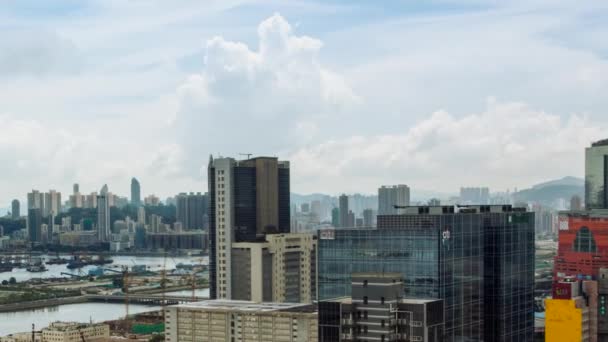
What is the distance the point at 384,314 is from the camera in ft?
29.8

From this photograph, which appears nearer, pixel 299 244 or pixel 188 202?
pixel 299 244

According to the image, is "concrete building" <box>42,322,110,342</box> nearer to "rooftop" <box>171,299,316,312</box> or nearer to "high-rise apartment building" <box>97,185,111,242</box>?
"rooftop" <box>171,299,316,312</box>

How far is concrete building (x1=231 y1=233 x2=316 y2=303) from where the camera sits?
65.3 ft

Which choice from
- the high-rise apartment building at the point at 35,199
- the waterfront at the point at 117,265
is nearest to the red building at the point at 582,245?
the waterfront at the point at 117,265

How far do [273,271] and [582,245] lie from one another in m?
12.3

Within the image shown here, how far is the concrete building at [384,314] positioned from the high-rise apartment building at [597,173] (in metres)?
29.1

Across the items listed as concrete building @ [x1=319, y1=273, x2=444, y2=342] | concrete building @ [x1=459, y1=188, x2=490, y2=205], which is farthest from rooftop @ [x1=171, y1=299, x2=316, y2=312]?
concrete building @ [x1=459, y1=188, x2=490, y2=205]

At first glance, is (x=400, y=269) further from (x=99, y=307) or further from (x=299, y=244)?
(x=99, y=307)

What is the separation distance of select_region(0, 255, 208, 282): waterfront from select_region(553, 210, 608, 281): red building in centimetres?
2999

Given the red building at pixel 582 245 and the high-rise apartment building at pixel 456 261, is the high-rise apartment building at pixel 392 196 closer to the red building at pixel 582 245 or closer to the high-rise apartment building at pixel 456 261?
the red building at pixel 582 245

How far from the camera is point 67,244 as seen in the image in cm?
6938

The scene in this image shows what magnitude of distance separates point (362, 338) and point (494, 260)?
4.90 meters

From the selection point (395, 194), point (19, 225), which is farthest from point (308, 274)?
point (19, 225)

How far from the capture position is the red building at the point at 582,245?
1094 inches
